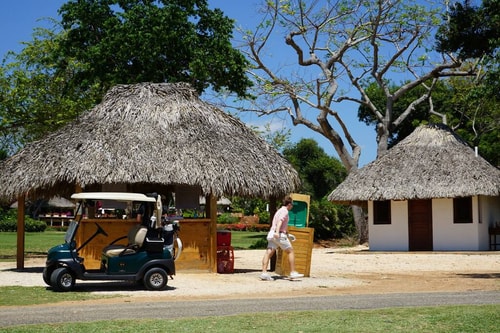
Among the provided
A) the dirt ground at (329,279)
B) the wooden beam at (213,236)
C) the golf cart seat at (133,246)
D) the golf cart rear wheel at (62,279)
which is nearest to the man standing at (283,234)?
the dirt ground at (329,279)

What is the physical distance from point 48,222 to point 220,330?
55.4 metres

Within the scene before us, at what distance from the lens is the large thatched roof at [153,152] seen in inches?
696

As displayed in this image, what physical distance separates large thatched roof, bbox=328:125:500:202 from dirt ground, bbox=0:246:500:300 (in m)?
4.36

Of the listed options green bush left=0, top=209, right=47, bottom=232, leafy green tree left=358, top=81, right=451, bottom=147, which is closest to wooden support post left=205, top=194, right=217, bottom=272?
leafy green tree left=358, top=81, right=451, bottom=147

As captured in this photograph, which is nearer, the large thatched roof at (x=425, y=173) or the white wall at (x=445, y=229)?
the large thatched roof at (x=425, y=173)

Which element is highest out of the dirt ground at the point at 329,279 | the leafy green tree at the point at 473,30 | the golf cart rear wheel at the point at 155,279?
the leafy green tree at the point at 473,30

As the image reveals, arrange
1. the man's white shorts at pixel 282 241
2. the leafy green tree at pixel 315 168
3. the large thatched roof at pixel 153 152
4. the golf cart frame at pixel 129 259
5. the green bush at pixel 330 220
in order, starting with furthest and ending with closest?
the leafy green tree at pixel 315 168
the green bush at pixel 330 220
the large thatched roof at pixel 153 152
the man's white shorts at pixel 282 241
the golf cart frame at pixel 129 259

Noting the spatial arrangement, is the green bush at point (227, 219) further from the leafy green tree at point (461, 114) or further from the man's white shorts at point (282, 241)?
the man's white shorts at point (282, 241)

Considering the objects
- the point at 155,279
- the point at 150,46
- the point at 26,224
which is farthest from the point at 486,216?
the point at 26,224

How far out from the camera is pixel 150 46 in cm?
2916

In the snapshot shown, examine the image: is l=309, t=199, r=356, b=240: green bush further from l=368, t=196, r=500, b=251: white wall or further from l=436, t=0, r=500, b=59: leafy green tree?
l=436, t=0, r=500, b=59: leafy green tree

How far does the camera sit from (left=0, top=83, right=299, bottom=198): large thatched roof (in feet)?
58.0

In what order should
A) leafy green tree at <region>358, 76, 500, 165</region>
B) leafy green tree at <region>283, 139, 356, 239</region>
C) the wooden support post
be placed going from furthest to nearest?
1. leafy green tree at <region>283, 139, 356, 239</region>
2. leafy green tree at <region>358, 76, 500, 165</region>
3. the wooden support post

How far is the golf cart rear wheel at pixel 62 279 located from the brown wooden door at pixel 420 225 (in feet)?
61.4
